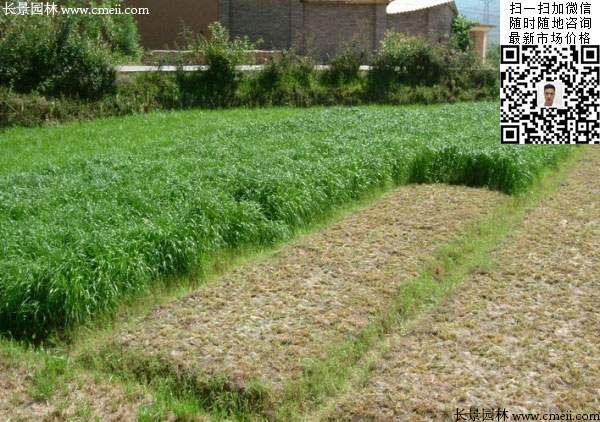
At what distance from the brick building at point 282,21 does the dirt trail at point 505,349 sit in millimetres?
22628

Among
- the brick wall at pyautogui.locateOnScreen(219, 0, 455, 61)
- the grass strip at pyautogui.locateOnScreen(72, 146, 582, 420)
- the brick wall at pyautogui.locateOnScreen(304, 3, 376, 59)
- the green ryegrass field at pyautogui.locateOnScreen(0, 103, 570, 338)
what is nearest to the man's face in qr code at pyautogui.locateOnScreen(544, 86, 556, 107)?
the green ryegrass field at pyautogui.locateOnScreen(0, 103, 570, 338)

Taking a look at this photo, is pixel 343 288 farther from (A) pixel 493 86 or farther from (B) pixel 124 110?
(A) pixel 493 86

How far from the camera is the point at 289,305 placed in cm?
528

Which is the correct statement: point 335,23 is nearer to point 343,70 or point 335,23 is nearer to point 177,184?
point 343,70

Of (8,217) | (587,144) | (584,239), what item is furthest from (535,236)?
(587,144)

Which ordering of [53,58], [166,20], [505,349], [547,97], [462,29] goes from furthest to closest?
1. [462,29]
2. [166,20]
3. [53,58]
4. [547,97]
5. [505,349]

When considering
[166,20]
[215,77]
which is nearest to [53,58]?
[215,77]

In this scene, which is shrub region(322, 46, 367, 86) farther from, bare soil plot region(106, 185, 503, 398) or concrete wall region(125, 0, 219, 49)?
bare soil plot region(106, 185, 503, 398)

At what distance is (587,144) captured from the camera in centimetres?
1321

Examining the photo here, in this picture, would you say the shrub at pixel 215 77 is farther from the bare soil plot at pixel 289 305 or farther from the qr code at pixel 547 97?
the bare soil plot at pixel 289 305

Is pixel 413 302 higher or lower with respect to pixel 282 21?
lower

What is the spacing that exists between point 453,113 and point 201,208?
9.41 meters

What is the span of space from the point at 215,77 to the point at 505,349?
15720mm

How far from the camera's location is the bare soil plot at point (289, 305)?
177 inches
